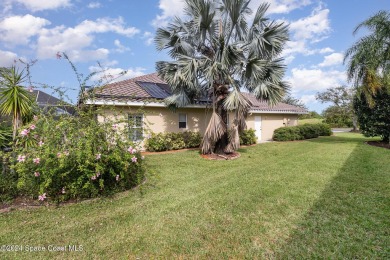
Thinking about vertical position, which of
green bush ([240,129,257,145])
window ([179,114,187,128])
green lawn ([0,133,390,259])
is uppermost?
window ([179,114,187,128])

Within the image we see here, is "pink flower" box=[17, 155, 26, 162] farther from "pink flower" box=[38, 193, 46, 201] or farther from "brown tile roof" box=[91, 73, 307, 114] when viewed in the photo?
"brown tile roof" box=[91, 73, 307, 114]

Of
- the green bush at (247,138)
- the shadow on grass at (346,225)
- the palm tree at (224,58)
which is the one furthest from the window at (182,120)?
the shadow on grass at (346,225)

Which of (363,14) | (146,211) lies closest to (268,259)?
(146,211)

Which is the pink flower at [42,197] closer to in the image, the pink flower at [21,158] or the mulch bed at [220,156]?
the pink flower at [21,158]

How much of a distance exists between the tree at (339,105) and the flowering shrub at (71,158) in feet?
130

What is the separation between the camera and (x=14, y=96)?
5809mm

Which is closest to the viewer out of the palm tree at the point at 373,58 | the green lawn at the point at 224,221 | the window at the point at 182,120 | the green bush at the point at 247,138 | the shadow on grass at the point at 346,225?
the shadow on grass at the point at 346,225

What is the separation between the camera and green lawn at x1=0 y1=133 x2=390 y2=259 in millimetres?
→ 3230

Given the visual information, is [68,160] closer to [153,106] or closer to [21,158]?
[21,158]

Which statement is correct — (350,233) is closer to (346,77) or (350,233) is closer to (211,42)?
(211,42)

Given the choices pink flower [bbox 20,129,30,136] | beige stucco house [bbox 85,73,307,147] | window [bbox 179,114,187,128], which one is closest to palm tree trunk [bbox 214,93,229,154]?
beige stucco house [bbox 85,73,307,147]

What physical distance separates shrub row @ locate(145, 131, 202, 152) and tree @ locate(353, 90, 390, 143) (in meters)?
11.6

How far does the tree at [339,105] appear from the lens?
36.0 m

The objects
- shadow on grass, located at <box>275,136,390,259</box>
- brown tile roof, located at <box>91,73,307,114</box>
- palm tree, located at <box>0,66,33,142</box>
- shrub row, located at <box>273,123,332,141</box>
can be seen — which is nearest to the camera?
shadow on grass, located at <box>275,136,390,259</box>
